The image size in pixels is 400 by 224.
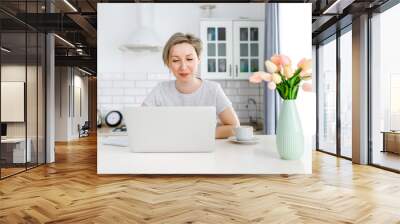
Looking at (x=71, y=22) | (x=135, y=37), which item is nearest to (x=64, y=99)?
(x=71, y=22)

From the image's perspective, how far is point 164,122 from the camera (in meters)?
3.93

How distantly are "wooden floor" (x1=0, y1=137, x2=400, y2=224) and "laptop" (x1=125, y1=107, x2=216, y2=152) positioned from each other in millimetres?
421

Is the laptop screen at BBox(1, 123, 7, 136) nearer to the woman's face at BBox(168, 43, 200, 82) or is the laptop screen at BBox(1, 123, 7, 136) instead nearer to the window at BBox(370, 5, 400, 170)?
the woman's face at BBox(168, 43, 200, 82)

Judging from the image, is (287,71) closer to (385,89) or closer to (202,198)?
(202,198)

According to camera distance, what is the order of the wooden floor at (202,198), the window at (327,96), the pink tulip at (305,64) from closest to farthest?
the wooden floor at (202,198) < the pink tulip at (305,64) < the window at (327,96)

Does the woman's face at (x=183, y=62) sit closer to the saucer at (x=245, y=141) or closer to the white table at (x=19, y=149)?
the saucer at (x=245, y=141)

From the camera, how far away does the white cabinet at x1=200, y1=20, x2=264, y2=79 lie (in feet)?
13.6

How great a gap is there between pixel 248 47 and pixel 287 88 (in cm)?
65

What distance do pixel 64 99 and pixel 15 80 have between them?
7271 millimetres

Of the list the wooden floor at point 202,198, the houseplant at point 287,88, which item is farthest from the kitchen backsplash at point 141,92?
the wooden floor at point 202,198

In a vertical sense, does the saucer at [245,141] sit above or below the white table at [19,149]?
above

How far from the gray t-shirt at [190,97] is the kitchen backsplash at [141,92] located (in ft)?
0.20

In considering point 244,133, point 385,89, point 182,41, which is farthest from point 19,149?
point 385,89

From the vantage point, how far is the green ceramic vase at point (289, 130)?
4.00m
